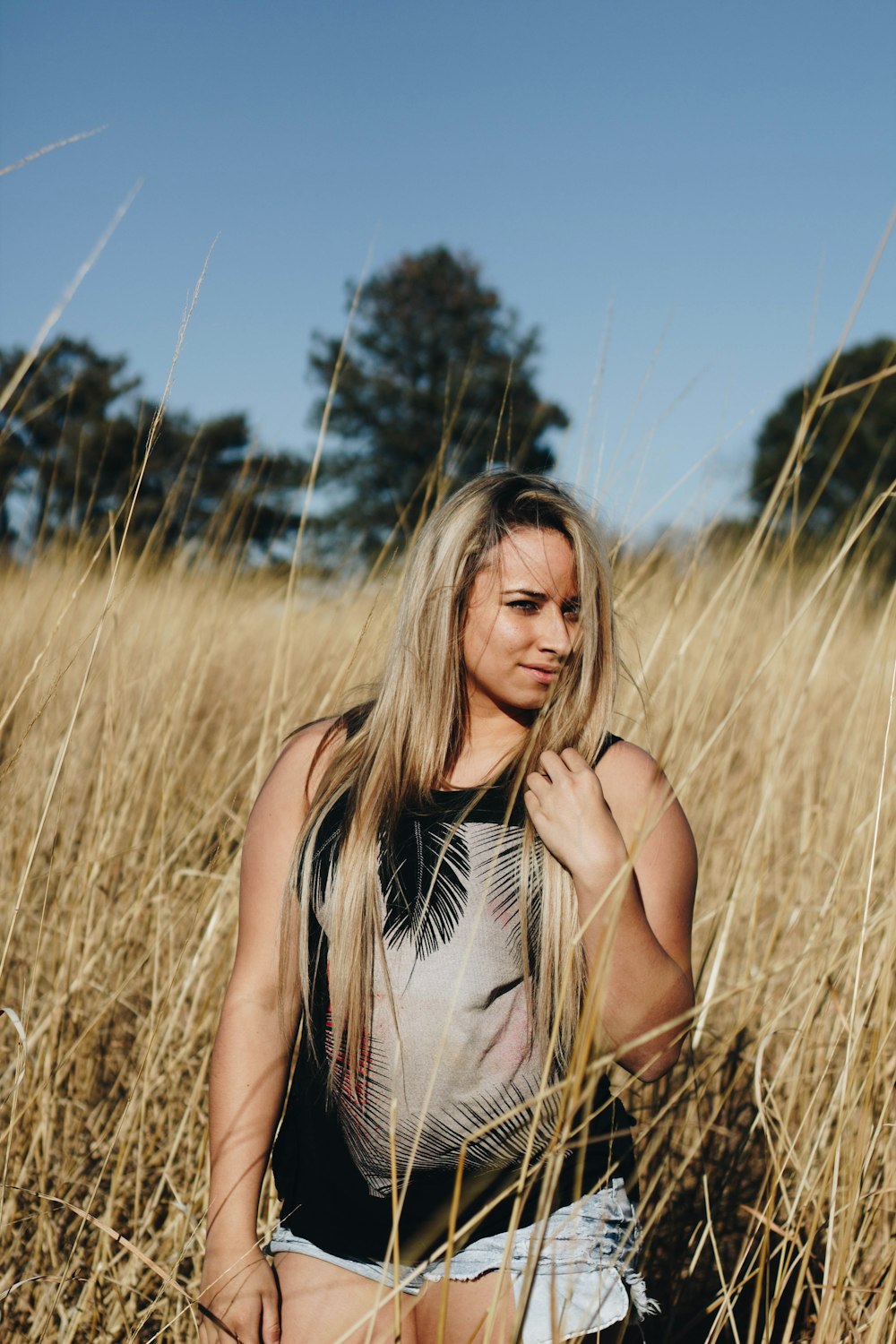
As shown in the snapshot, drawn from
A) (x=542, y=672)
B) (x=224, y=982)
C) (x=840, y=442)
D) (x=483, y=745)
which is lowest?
(x=224, y=982)

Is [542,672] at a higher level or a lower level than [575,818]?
higher

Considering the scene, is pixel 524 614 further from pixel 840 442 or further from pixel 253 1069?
pixel 840 442

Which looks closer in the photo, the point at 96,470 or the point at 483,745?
the point at 483,745

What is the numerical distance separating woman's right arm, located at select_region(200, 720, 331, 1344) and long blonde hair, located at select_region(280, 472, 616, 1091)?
0.12ft

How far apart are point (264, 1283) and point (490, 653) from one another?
78 centimetres

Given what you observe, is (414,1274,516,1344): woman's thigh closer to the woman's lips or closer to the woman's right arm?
the woman's right arm

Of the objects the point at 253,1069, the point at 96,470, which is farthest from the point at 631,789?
the point at 96,470

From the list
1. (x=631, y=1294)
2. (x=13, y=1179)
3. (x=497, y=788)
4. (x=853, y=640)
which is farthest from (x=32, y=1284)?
(x=853, y=640)

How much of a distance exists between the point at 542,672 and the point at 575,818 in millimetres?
252

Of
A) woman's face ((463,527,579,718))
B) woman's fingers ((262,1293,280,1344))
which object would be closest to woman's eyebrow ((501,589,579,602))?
woman's face ((463,527,579,718))

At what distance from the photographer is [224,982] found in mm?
1549

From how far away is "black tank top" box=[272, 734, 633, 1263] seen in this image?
1.03 meters

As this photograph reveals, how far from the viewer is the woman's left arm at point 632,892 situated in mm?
895

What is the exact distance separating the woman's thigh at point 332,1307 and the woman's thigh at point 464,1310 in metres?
0.02
